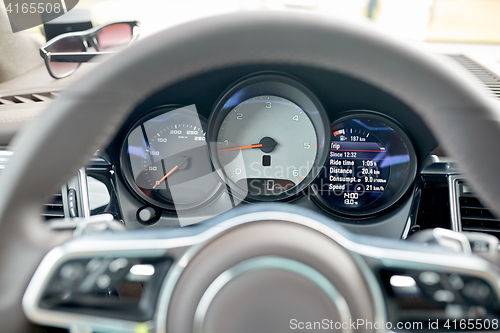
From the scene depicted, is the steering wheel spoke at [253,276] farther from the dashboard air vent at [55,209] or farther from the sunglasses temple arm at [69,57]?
the sunglasses temple arm at [69,57]

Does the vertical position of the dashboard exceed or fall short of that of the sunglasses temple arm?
it falls short

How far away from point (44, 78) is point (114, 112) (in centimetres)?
172

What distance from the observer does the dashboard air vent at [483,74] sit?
1.38 meters

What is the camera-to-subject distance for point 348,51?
22.7 inches

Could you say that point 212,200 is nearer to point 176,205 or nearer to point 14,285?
point 176,205

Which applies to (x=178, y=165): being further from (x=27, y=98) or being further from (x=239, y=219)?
(x=239, y=219)

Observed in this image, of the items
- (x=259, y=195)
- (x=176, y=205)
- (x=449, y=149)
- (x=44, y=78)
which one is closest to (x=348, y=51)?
(x=449, y=149)

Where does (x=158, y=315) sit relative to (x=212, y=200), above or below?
above

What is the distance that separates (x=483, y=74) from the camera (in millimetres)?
1541

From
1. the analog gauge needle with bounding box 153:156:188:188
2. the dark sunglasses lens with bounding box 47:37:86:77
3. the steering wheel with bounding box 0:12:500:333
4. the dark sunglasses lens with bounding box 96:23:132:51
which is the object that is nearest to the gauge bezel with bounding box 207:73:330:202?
the analog gauge needle with bounding box 153:156:188:188

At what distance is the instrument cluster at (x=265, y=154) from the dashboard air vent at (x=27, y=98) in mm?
424

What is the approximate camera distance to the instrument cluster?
5.66ft

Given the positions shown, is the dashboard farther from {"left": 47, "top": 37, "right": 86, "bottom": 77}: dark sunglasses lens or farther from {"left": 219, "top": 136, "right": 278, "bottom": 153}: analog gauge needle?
{"left": 47, "top": 37, "right": 86, "bottom": 77}: dark sunglasses lens

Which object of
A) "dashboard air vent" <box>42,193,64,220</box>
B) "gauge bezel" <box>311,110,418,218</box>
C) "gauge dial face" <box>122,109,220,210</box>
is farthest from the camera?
"gauge dial face" <box>122,109,220,210</box>
